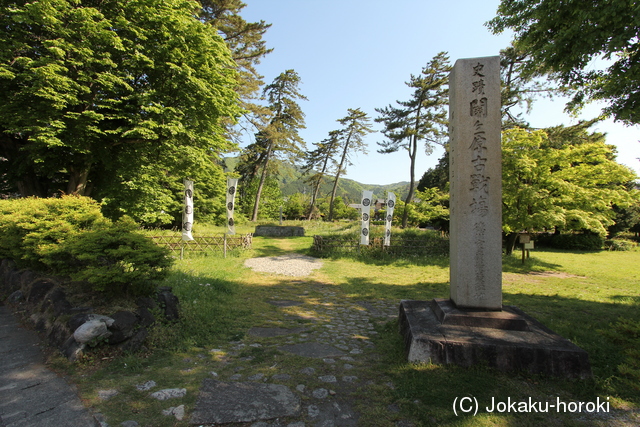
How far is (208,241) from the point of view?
49.8 ft

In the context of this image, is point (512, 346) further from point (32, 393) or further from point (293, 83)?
point (293, 83)

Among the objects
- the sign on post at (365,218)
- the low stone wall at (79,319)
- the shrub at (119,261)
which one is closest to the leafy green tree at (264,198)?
the sign on post at (365,218)

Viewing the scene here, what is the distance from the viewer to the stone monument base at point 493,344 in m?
3.42

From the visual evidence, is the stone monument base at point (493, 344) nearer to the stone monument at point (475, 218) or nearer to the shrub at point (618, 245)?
the stone monument at point (475, 218)

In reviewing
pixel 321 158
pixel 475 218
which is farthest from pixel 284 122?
pixel 475 218

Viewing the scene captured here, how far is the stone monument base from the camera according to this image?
3.42 metres

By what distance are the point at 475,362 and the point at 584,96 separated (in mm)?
7178

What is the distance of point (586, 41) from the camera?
5.51m

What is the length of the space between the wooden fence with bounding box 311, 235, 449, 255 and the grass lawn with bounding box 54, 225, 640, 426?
17.8ft

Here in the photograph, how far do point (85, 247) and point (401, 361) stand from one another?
15.8 feet

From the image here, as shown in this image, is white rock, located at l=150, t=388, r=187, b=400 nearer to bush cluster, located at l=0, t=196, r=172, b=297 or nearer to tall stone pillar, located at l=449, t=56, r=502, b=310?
bush cluster, located at l=0, t=196, r=172, b=297

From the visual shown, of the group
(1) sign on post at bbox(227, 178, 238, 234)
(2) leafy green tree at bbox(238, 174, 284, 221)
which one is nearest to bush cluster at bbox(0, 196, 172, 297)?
(1) sign on post at bbox(227, 178, 238, 234)

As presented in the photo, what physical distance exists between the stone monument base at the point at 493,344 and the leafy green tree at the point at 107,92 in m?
9.99

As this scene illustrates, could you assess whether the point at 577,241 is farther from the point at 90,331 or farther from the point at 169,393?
→ the point at 90,331
